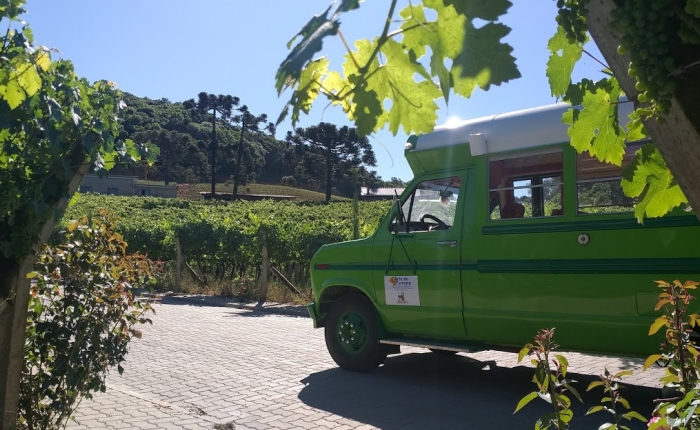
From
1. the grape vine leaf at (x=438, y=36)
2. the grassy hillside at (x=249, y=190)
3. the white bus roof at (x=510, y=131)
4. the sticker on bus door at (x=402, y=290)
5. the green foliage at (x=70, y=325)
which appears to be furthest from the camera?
the grassy hillside at (x=249, y=190)

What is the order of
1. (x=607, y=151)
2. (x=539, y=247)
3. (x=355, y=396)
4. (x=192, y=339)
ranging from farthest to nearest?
(x=192, y=339), (x=355, y=396), (x=539, y=247), (x=607, y=151)

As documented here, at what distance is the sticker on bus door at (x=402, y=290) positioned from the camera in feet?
23.9

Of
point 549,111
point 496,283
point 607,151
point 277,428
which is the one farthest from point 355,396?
point 607,151

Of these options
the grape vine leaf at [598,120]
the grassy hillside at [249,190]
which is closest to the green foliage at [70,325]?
the grape vine leaf at [598,120]

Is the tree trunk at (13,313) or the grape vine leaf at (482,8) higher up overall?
the grape vine leaf at (482,8)

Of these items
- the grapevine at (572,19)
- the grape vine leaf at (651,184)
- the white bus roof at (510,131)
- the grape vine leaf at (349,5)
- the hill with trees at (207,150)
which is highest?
the hill with trees at (207,150)

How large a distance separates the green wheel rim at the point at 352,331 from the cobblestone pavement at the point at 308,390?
340 mm

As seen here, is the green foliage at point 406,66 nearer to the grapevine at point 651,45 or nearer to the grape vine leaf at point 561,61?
the grapevine at point 651,45

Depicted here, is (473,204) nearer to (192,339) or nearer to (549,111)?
(549,111)

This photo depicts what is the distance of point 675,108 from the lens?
125 cm

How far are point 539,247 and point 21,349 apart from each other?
446 cm

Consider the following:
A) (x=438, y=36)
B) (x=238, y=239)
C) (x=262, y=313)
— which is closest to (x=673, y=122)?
(x=438, y=36)

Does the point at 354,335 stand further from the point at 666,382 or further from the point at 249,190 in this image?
the point at 249,190

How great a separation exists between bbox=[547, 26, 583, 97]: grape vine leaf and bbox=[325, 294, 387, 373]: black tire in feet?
19.7
